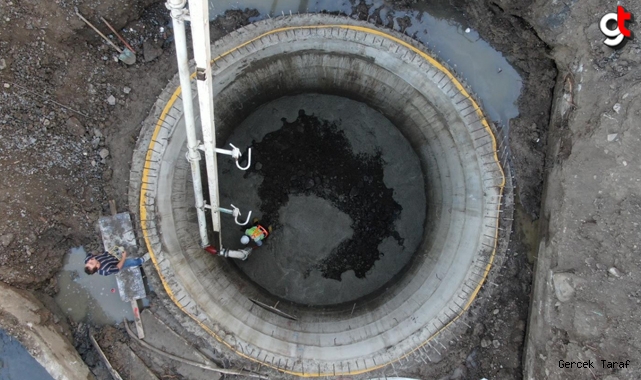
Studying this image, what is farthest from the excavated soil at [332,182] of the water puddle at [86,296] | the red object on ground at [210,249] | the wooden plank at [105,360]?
the wooden plank at [105,360]

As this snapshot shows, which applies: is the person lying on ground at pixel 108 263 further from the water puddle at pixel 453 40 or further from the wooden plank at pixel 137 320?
the water puddle at pixel 453 40

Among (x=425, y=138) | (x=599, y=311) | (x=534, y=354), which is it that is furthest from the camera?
(x=425, y=138)

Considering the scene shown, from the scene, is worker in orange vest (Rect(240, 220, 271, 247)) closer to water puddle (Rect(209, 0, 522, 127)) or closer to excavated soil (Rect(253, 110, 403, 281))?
excavated soil (Rect(253, 110, 403, 281))

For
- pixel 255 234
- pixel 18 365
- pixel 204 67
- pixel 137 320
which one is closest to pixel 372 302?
pixel 255 234

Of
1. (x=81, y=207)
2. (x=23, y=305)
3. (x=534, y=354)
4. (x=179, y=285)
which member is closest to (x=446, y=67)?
(x=534, y=354)

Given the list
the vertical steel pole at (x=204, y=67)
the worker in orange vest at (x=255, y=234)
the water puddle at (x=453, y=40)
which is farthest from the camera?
the worker in orange vest at (x=255, y=234)

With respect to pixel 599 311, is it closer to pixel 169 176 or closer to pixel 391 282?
pixel 391 282

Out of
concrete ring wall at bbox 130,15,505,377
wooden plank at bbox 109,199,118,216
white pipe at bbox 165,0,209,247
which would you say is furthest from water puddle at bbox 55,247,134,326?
white pipe at bbox 165,0,209,247
